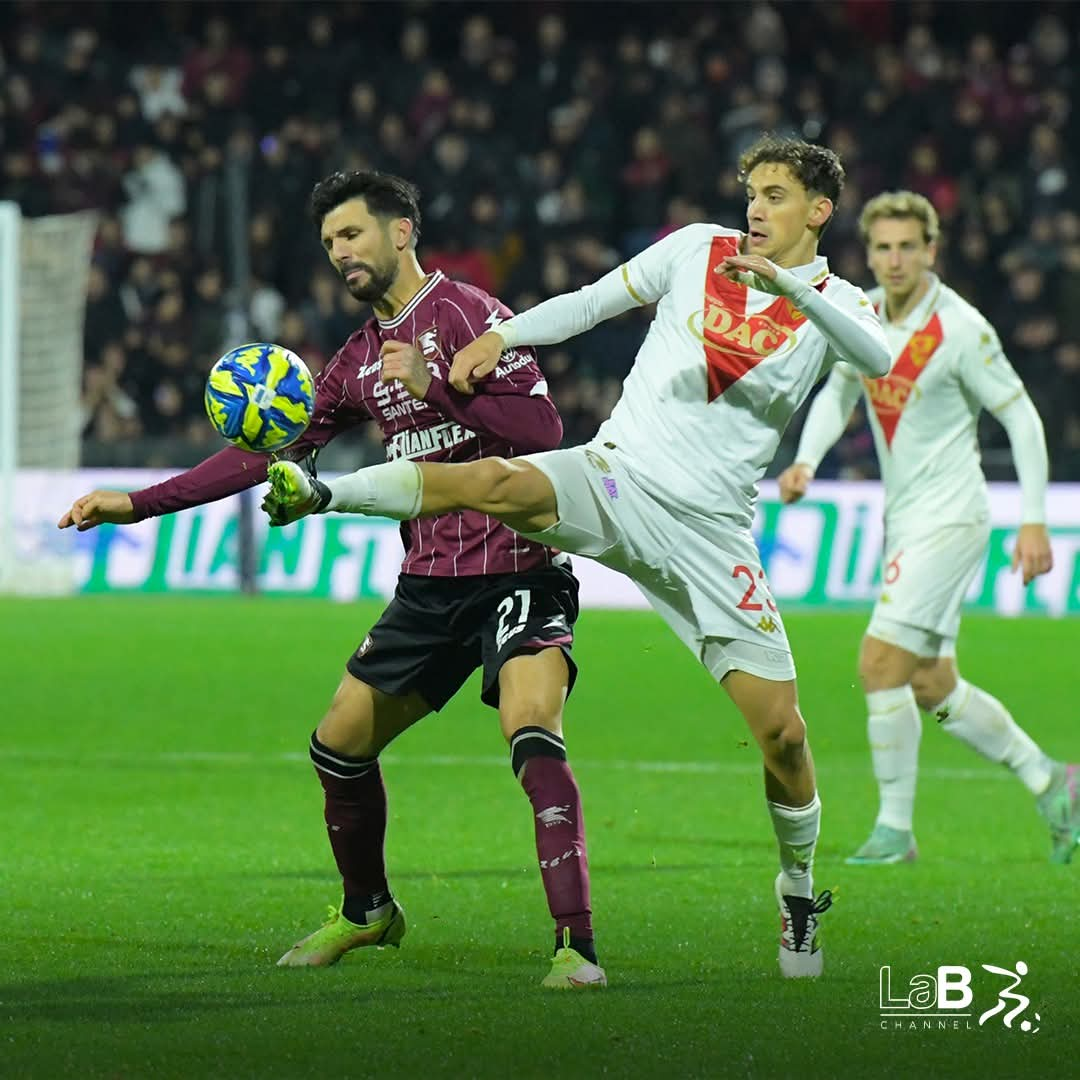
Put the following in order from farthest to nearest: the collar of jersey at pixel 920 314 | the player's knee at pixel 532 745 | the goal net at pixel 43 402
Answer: the goal net at pixel 43 402
the collar of jersey at pixel 920 314
the player's knee at pixel 532 745

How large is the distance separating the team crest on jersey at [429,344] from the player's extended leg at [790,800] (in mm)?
1059

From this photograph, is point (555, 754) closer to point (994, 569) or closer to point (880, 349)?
point (880, 349)

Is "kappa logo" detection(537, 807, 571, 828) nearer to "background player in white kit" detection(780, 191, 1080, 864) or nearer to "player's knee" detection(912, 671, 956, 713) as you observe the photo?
"background player in white kit" detection(780, 191, 1080, 864)

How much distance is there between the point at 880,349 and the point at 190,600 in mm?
13030

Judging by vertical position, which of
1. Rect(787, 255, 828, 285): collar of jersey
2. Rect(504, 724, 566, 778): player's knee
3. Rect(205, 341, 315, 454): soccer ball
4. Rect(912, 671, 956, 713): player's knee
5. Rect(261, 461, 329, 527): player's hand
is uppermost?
Rect(787, 255, 828, 285): collar of jersey

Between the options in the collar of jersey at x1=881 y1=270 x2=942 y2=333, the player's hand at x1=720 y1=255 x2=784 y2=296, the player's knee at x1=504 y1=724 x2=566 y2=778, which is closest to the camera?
the player's hand at x1=720 y1=255 x2=784 y2=296

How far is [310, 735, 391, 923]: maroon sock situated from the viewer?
552 cm

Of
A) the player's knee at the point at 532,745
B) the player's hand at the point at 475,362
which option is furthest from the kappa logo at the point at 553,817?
the player's hand at the point at 475,362

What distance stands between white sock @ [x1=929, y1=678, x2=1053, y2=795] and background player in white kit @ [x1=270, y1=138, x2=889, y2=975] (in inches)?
91.6

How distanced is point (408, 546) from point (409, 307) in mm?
604

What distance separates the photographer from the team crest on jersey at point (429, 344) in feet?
17.7

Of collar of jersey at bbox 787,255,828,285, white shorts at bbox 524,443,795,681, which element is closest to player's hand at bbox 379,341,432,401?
white shorts at bbox 524,443,795,681

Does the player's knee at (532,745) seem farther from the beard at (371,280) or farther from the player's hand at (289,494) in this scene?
the beard at (371,280)

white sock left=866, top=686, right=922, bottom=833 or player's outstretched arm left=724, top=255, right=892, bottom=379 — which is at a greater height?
player's outstretched arm left=724, top=255, right=892, bottom=379
